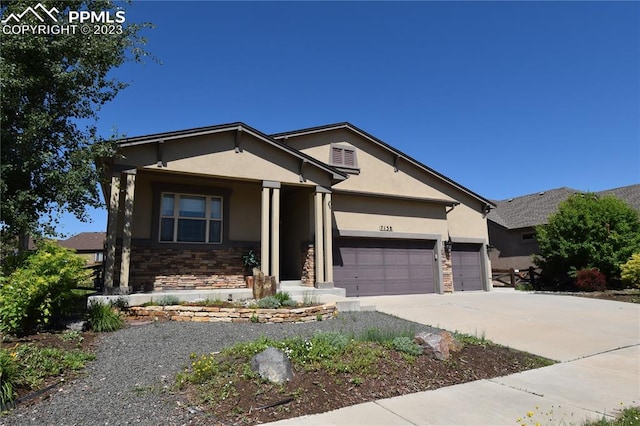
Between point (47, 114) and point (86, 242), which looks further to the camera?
point (86, 242)

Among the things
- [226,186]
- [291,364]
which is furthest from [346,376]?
[226,186]

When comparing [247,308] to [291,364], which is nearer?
[291,364]

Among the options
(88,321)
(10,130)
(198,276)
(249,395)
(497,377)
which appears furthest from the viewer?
(198,276)

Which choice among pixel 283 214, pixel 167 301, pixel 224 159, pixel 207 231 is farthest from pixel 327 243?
pixel 167 301

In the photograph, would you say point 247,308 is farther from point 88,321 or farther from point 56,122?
point 56,122

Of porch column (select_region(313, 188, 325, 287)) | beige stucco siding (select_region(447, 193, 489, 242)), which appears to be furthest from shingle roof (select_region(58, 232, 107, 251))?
beige stucco siding (select_region(447, 193, 489, 242))

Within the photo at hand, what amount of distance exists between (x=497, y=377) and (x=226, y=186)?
10315 millimetres

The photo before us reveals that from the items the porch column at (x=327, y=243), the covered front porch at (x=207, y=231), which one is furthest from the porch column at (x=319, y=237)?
the porch column at (x=327, y=243)

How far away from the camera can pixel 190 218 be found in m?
12.9

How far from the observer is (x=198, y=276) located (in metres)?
12.7

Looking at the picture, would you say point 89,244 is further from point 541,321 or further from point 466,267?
point 541,321

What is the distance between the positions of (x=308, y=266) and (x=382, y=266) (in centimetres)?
371

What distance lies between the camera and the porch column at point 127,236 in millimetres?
10242

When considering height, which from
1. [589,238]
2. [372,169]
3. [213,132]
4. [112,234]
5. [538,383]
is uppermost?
[372,169]
